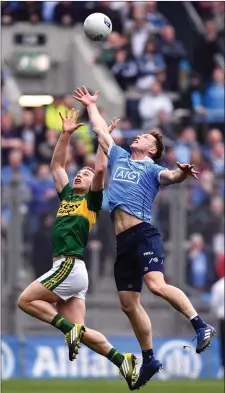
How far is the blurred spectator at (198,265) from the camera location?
24.0 metres

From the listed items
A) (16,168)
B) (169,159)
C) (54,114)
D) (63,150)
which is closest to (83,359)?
(16,168)

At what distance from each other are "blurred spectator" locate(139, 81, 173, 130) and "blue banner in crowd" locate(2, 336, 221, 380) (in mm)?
5381

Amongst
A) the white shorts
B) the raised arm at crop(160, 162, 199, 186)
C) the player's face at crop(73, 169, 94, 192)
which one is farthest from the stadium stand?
the raised arm at crop(160, 162, 199, 186)

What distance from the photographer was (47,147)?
2608 cm

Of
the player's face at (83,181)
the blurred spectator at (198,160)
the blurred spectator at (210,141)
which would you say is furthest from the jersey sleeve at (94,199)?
the blurred spectator at (210,141)

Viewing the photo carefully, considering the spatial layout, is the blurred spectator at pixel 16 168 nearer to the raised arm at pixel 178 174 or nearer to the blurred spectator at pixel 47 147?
the blurred spectator at pixel 47 147

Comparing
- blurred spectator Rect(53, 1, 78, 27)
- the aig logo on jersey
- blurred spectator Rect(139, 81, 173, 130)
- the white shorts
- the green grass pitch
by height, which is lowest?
the green grass pitch

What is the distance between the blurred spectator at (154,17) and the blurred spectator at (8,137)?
4581 millimetres

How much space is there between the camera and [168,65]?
29.7m

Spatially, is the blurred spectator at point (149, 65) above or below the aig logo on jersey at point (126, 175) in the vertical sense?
above

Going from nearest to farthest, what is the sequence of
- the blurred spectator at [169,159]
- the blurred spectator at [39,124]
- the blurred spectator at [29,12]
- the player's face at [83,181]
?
the player's face at [83,181], the blurred spectator at [169,159], the blurred spectator at [39,124], the blurred spectator at [29,12]

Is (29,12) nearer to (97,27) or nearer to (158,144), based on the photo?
(97,27)

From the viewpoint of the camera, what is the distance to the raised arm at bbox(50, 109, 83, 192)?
1625 centimetres

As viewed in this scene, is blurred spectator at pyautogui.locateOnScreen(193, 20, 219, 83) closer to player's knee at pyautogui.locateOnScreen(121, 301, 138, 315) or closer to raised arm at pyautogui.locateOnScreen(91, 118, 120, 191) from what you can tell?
raised arm at pyautogui.locateOnScreen(91, 118, 120, 191)
